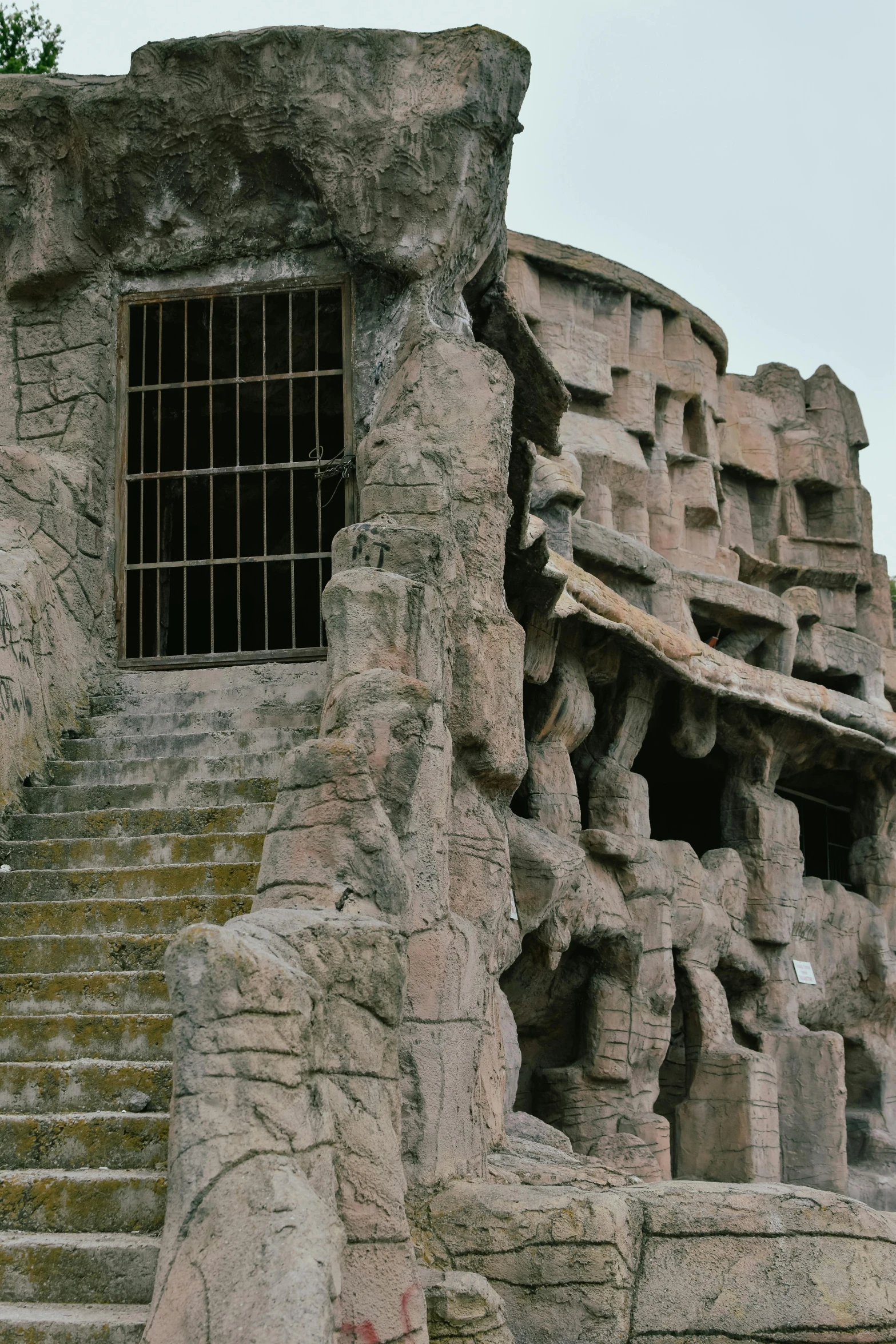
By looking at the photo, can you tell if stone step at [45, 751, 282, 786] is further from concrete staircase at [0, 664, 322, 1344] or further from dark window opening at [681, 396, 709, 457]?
dark window opening at [681, 396, 709, 457]

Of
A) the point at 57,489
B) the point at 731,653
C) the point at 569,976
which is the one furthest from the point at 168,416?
the point at 731,653

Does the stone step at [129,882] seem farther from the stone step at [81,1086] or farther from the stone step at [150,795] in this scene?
the stone step at [81,1086]

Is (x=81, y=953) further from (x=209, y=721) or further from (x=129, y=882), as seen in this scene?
(x=209, y=721)

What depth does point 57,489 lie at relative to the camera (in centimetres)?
818

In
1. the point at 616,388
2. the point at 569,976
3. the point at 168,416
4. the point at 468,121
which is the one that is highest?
the point at 616,388

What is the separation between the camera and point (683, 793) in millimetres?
17656

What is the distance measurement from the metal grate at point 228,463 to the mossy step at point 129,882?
76.2 inches

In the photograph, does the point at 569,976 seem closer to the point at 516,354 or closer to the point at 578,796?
the point at 578,796

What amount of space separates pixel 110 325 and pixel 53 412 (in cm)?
53

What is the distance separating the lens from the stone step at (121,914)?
19.9 ft

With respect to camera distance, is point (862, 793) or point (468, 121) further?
point (862, 793)

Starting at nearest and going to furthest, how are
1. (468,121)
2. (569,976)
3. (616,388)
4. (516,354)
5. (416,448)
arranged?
(416,448) < (468,121) < (516,354) < (569,976) < (616,388)

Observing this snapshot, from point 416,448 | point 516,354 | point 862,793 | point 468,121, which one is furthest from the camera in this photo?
point 862,793

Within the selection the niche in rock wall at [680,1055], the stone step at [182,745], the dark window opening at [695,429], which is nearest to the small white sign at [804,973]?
the niche in rock wall at [680,1055]
